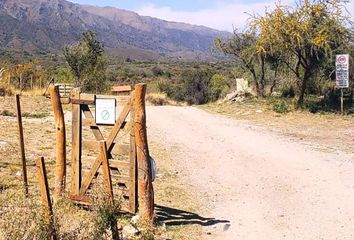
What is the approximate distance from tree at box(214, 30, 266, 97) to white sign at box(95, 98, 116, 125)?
17155 millimetres

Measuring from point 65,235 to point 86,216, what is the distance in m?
1.27

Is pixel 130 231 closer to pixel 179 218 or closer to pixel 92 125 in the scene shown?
pixel 179 218

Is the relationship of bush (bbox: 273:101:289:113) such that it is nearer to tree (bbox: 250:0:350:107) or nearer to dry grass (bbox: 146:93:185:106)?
tree (bbox: 250:0:350:107)

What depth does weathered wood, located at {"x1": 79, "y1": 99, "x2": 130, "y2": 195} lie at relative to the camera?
22.5ft

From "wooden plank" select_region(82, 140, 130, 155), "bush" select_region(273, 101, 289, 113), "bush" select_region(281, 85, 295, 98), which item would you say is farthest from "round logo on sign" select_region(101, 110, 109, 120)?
"bush" select_region(281, 85, 295, 98)

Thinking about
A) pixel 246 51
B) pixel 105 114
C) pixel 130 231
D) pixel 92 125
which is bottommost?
pixel 130 231

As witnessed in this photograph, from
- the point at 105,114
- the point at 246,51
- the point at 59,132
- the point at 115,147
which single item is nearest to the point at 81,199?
the point at 115,147

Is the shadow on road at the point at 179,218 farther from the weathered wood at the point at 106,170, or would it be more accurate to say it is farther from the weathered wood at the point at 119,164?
the weathered wood at the point at 106,170

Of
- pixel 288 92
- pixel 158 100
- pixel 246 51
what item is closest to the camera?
pixel 288 92

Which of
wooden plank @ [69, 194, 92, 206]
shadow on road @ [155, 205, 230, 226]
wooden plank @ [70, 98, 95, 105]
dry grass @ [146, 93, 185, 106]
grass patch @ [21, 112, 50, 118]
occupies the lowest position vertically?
dry grass @ [146, 93, 185, 106]

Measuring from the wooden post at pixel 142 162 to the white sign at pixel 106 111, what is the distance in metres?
0.42

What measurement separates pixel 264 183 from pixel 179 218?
256cm

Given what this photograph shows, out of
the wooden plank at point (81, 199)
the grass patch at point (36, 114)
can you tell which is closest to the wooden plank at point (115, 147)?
the wooden plank at point (81, 199)

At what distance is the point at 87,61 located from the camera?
29.5m
